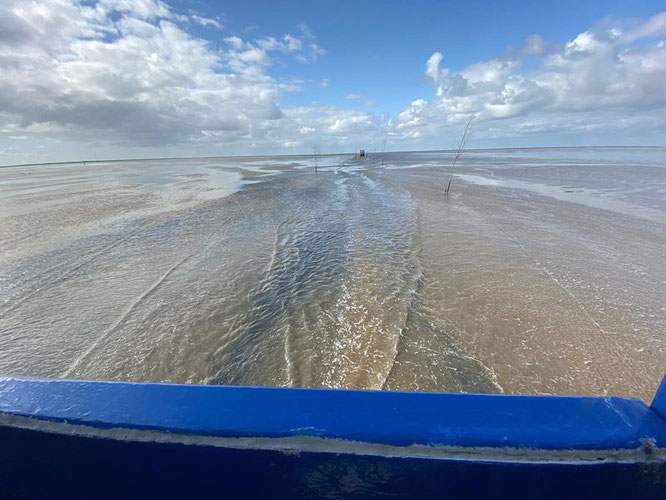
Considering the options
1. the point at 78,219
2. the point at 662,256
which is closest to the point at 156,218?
the point at 78,219

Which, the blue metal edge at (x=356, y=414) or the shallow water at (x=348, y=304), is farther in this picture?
the shallow water at (x=348, y=304)

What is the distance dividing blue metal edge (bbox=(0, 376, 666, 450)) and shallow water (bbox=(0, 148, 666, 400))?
2.66m

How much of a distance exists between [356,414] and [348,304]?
448 centimetres

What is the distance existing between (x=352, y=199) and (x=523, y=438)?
17.2 m

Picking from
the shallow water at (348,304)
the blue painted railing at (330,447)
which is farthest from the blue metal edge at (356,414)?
the shallow water at (348,304)

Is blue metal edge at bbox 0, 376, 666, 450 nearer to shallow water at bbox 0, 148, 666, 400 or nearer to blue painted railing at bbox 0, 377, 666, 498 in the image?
blue painted railing at bbox 0, 377, 666, 498

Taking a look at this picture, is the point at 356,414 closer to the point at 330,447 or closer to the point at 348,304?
the point at 330,447

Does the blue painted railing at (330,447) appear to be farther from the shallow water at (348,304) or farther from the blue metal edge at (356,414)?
the shallow water at (348,304)

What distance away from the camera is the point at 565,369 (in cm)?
403

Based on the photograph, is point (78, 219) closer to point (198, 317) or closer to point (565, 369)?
point (198, 317)

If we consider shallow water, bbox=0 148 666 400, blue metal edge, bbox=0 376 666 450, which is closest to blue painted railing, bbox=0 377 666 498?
blue metal edge, bbox=0 376 666 450

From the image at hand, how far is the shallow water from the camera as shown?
4.07 metres

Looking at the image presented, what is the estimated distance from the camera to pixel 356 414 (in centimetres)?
123

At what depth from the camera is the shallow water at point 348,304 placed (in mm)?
4070
